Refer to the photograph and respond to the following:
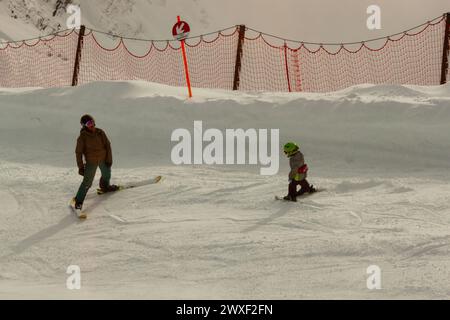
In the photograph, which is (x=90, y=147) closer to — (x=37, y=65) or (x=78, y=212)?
(x=78, y=212)

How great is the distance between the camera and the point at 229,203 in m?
7.54

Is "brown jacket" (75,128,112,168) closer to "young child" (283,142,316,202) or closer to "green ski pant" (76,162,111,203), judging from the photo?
"green ski pant" (76,162,111,203)

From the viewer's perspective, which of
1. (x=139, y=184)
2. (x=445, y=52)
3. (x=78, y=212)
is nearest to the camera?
(x=78, y=212)

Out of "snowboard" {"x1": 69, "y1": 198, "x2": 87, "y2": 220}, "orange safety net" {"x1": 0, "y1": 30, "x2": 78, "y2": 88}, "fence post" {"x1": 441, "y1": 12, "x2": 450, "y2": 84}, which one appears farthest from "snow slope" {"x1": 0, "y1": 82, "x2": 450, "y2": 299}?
"orange safety net" {"x1": 0, "y1": 30, "x2": 78, "y2": 88}

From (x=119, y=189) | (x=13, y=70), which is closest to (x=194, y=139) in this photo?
(x=119, y=189)

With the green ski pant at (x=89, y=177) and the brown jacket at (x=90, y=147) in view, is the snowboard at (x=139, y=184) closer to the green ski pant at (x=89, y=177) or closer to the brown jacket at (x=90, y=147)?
the green ski pant at (x=89, y=177)

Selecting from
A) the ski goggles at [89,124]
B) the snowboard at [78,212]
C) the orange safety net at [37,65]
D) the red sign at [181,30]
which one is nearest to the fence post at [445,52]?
the red sign at [181,30]

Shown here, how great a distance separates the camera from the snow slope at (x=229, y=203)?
5184 millimetres

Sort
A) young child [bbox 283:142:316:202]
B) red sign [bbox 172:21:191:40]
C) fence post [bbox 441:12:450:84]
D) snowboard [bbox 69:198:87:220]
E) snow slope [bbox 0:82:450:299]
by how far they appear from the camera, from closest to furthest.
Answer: snow slope [bbox 0:82:450:299], snowboard [bbox 69:198:87:220], young child [bbox 283:142:316:202], red sign [bbox 172:21:191:40], fence post [bbox 441:12:450:84]

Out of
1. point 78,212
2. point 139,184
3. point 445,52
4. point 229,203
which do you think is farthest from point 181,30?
point 445,52

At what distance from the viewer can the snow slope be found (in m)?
5.18

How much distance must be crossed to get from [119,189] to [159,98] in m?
4.31

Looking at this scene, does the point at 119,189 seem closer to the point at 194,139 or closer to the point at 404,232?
the point at 194,139

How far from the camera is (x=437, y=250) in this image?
215 inches
